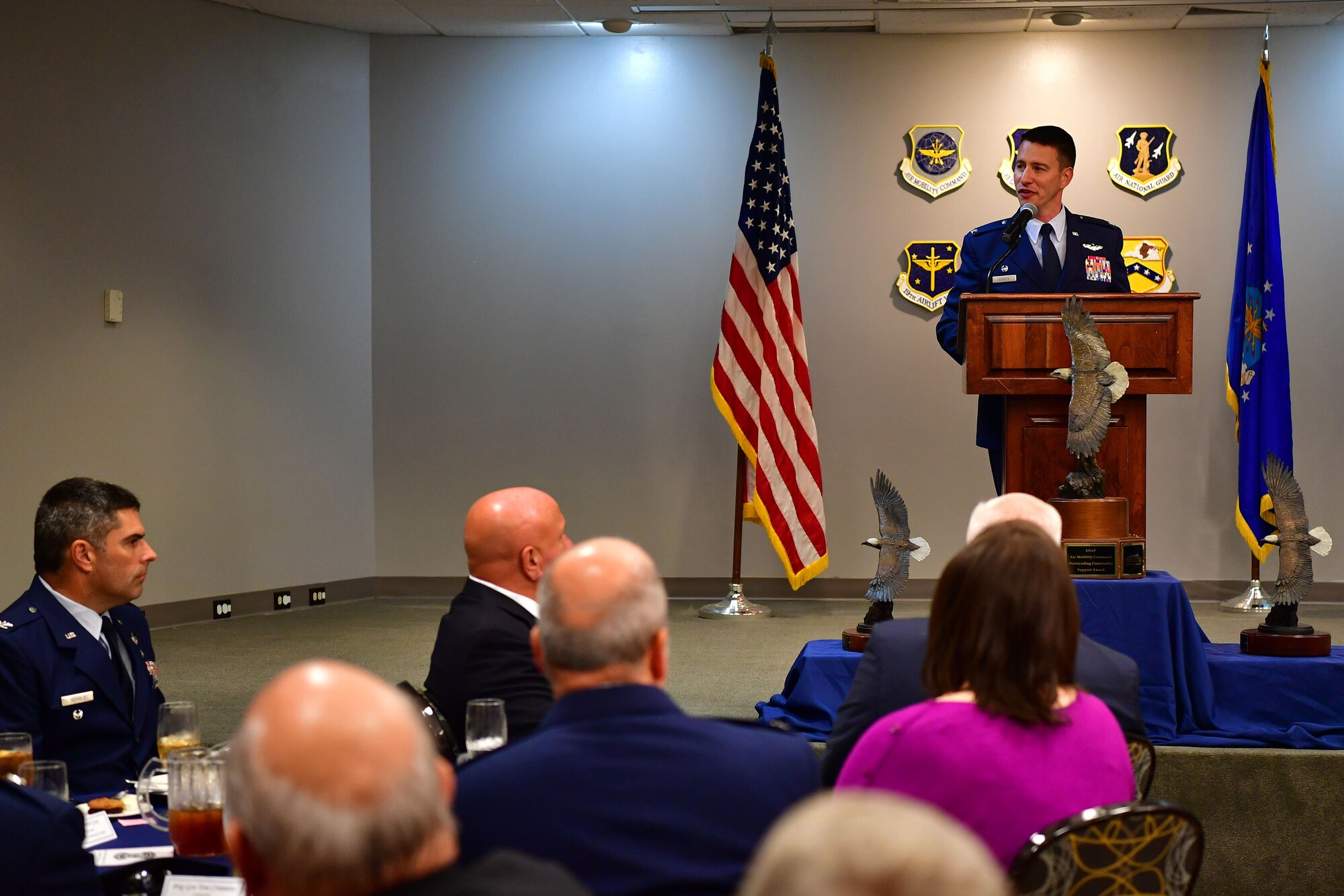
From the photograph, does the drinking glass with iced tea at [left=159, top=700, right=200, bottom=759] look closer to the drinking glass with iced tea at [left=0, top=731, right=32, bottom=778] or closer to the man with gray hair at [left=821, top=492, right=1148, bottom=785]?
the drinking glass with iced tea at [left=0, top=731, right=32, bottom=778]

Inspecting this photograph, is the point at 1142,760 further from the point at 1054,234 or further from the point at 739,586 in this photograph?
the point at 739,586

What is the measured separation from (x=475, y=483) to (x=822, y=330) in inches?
86.5

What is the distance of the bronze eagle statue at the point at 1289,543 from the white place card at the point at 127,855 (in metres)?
3.45

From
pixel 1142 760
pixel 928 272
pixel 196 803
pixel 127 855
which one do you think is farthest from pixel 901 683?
pixel 928 272

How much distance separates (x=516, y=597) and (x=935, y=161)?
5177 millimetres

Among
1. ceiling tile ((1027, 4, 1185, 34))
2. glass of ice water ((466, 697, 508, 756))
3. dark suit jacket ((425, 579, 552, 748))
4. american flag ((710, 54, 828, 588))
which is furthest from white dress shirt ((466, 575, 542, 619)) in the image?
ceiling tile ((1027, 4, 1185, 34))

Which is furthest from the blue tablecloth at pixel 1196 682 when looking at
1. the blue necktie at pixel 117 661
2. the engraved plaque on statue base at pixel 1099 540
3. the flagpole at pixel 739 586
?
the flagpole at pixel 739 586

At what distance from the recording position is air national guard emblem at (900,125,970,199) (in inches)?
295

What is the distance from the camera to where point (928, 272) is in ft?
24.6

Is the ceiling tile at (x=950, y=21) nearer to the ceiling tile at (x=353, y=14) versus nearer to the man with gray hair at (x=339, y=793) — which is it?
the ceiling tile at (x=353, y=14)

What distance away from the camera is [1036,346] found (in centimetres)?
417

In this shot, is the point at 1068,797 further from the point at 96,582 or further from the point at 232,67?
the point at 232,67

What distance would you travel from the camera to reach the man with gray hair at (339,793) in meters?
1.07

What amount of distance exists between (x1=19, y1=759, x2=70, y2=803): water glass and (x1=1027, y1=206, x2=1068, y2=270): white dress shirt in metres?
3.48
